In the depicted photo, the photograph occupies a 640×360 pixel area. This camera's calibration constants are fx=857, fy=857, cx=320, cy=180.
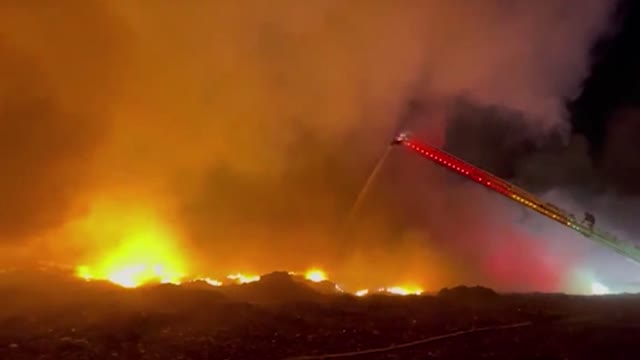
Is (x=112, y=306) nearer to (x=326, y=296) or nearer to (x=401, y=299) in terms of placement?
(x=326, y=296)

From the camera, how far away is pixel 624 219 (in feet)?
112

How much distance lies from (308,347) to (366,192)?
17357mm

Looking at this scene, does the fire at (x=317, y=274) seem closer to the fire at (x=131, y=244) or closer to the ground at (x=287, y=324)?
the fire at (x=131, y=244)

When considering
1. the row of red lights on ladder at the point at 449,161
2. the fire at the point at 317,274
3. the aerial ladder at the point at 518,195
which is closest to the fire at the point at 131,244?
the fire at the point at 317,274

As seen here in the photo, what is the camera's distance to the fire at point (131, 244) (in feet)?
73.9

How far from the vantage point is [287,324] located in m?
15.7

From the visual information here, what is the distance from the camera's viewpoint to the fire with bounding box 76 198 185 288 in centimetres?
2252

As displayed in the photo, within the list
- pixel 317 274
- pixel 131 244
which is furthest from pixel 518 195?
pixel 131 244

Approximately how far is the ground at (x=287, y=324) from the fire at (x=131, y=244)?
323 cm

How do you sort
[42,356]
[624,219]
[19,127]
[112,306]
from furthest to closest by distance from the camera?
[624,219], [19,127], [112,306], [42,356]

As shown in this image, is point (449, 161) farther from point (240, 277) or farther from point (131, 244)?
point (131, 244)

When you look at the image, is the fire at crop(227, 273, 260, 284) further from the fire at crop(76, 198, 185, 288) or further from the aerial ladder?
the aerial ladder

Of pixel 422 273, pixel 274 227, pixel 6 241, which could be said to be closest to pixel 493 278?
pixel 422 273

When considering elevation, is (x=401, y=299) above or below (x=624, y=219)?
below
